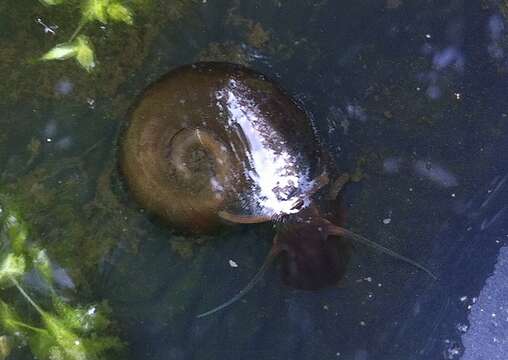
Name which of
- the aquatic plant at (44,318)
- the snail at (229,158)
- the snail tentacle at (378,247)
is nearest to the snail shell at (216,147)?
the snail at (229,158)

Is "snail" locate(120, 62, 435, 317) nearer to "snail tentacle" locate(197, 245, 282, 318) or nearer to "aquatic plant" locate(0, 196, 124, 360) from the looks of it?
"snail tentacle" locate(197, 245, 282, 318)

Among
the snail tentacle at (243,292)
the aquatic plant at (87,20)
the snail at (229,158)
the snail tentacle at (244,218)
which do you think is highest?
the aquatic plant at (87,20)

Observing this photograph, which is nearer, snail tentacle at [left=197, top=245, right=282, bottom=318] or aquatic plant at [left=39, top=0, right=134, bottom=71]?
aquatic plant at [left=39, top=0, right=134, bottom=71]

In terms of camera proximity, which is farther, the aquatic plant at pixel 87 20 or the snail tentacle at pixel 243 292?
the snail tentacle at pixel 243 292

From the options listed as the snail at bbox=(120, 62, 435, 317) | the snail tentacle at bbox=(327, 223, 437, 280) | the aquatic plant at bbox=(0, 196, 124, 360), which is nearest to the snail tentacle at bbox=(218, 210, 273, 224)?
the snail at bbox=(120, 62, 435, 317)

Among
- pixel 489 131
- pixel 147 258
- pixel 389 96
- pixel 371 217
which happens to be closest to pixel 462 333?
pixel 371 217

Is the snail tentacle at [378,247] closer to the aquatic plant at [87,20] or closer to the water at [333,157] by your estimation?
the water at [333,157]

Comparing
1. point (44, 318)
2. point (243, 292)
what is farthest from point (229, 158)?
point (44, 318)
